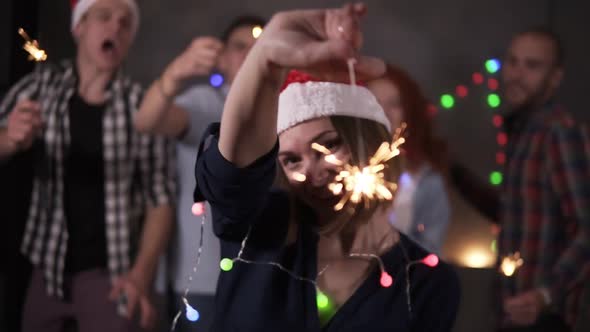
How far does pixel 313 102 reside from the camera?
0.49 m

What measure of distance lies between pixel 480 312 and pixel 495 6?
0.39 metres

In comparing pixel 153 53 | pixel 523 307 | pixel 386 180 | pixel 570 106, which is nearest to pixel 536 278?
pixel 523 307

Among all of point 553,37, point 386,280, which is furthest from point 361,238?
point 553,37

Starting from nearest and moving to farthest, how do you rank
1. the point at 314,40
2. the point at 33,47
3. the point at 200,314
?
the point at 314,40, the point at 200,314, the point at 33,47

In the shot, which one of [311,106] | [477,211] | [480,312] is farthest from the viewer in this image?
[477,211]

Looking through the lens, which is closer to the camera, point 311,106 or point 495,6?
point 311,106

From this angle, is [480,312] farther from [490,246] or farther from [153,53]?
[153,53]

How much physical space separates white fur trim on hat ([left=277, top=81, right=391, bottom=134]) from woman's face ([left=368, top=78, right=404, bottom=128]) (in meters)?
0.10

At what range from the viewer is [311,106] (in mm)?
486

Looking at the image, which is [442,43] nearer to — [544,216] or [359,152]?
[544,216]

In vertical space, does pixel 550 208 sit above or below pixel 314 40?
below

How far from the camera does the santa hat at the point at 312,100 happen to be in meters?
0.49

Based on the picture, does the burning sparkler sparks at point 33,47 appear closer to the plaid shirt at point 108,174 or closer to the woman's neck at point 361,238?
the plaid shirt at point 108,174

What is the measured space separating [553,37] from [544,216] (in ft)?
0.83
